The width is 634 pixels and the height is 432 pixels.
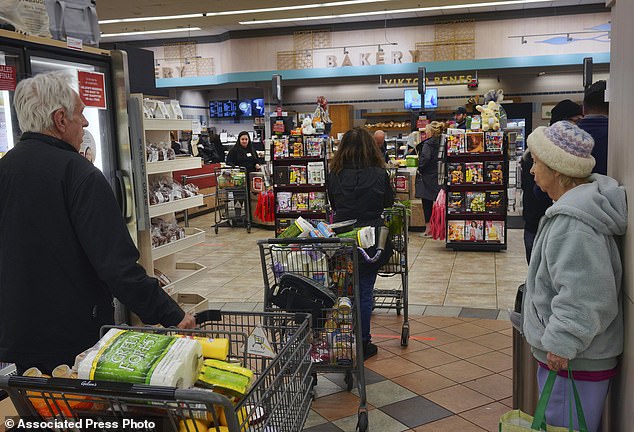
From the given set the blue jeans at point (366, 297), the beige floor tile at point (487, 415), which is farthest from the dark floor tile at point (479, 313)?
the beige floor tile at point (487, 415)

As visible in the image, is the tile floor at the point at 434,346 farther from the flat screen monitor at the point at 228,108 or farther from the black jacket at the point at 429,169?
the flat screen monitor at the point at 228,108

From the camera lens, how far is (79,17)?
3.86 metres

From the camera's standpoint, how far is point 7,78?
10.3 feet

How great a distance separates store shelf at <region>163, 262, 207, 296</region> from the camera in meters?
4.65

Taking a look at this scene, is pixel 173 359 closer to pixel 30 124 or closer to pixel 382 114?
pixel 30 124

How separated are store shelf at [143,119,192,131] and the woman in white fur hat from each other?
2933 millimetres

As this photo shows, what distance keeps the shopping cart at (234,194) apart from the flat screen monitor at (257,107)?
902 cm

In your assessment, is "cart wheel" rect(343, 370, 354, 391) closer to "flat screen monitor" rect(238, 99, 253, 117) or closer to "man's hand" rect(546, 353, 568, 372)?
"man's hand" rect(546, 353, 568, 372)

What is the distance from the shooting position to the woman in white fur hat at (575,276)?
6.77 ft

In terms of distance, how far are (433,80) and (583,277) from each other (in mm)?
15510

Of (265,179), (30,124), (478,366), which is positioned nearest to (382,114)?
(265,179)

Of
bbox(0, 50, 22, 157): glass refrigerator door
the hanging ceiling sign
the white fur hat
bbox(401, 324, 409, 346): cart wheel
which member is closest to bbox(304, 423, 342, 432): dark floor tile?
bbox(401, 324, 409, 346): cart wheel

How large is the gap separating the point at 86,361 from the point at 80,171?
904mm

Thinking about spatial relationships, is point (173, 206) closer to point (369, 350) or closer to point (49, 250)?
point (369, 350)
